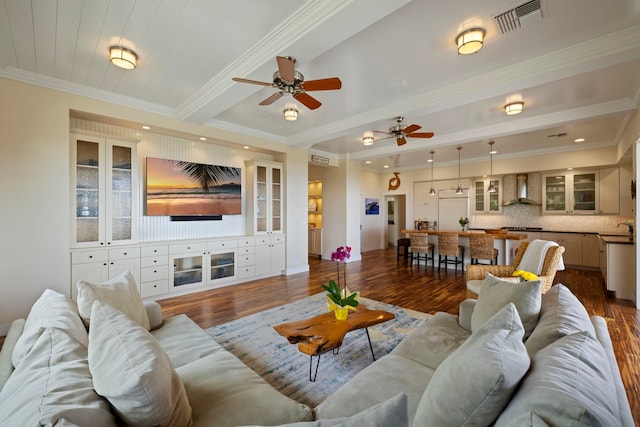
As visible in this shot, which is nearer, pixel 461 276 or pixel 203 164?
pixel 203 164

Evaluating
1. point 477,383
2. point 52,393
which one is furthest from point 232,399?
point 477,383

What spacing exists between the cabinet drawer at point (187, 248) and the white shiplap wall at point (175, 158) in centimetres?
40

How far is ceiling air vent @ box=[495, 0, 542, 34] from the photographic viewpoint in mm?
2140

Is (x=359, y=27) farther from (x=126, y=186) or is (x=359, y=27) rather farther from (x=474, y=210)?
(x=474, y=210)

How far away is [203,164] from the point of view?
16.5 feet

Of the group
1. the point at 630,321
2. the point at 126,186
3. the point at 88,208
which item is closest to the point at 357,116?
the point at 126,186

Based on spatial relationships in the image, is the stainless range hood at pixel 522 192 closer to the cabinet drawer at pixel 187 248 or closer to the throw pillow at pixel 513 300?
the throw pillow at pixel 513 300

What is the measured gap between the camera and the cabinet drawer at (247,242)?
5207mm

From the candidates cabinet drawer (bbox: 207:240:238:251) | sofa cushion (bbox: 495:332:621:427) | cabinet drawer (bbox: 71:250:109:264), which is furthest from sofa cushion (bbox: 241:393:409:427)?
cabinet drawer (bbox: 207:240:238:251)

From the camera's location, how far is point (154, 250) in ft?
13.8

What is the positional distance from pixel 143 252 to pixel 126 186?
100 cm

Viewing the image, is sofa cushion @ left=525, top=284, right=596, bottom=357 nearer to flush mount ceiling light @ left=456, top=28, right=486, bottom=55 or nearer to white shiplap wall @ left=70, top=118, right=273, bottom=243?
flush mount ceiling light @ left=456, top=28, right=486, bottom=55

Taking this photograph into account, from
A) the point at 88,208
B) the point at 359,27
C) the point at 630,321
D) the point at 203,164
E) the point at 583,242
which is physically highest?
the point at 359,27

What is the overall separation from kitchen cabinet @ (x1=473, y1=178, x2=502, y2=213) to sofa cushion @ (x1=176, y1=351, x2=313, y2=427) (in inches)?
329
